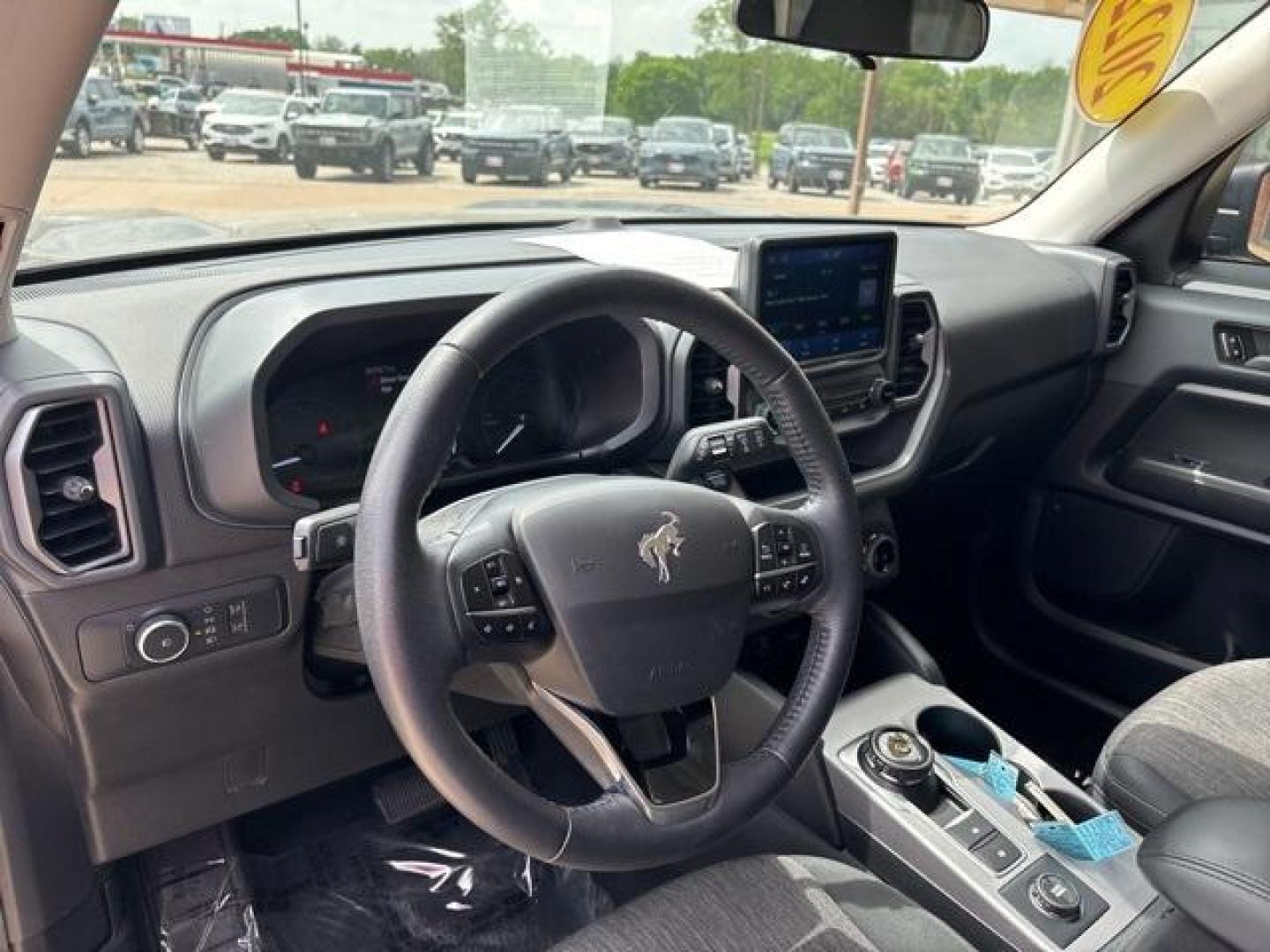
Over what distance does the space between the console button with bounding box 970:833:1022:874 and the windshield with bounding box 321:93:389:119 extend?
5.36 feet

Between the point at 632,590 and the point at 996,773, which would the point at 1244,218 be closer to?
the point at 996,773

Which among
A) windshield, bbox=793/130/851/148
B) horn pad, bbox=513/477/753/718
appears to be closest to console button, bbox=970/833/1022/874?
horn pad, bbox=513/477/753/718

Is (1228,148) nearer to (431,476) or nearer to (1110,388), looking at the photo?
(1110,388)

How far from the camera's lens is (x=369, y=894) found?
1966 mm

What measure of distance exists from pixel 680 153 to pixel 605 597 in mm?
2015

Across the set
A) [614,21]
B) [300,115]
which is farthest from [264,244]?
[614,21]

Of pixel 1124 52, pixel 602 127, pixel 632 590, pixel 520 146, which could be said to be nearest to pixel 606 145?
pixel 602 127

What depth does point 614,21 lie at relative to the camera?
2486 millimetres

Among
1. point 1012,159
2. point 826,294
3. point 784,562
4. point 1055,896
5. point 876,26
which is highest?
point 876,26

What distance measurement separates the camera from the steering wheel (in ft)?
3.40

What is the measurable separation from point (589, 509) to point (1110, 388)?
2118 millimetres

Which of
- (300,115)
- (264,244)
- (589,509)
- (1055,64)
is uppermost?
(1055,64)

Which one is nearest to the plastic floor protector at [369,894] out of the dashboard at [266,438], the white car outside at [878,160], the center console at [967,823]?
the dashboard at [266,438]

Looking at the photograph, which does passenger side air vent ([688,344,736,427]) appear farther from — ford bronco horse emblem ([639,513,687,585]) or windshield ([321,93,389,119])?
windshield ([321,93,389,119])
